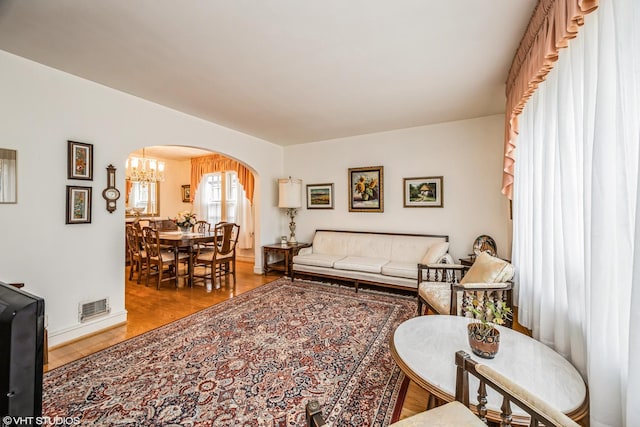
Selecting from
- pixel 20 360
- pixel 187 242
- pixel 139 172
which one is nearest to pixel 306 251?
pixel 187 242

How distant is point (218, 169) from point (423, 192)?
15.6 feet

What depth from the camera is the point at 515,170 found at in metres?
2.90

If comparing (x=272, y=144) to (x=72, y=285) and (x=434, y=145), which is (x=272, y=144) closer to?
(x=434, y=145)

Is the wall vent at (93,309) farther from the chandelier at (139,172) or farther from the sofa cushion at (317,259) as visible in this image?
the chandelier at (139,172)

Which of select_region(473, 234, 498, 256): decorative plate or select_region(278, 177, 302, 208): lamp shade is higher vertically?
select_region(278, 177, 302, 208): lamp shade

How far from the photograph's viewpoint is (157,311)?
3.40 meters

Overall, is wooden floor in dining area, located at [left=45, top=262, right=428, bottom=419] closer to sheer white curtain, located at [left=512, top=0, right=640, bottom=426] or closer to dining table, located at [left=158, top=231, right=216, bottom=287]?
dining table, located at [left=158, top=231, right=216, bottom=287]

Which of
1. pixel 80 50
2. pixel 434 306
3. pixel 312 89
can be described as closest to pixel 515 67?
pixel 312 89

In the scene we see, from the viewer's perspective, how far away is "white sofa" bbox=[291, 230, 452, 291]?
3.95 meters

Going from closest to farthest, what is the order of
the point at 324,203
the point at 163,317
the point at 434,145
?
the point at 163,317, the point at 434,145, the point at 324,203

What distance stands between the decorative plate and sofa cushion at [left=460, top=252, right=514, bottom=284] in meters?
1.37

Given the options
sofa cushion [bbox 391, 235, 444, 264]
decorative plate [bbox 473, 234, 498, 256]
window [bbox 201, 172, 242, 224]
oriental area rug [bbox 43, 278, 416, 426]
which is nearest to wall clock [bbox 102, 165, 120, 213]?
oriental area rug [bbox 43, 278, 416, 426]

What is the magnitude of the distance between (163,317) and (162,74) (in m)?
2.59

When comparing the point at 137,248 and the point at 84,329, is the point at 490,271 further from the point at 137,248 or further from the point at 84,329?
the point at 137,248
